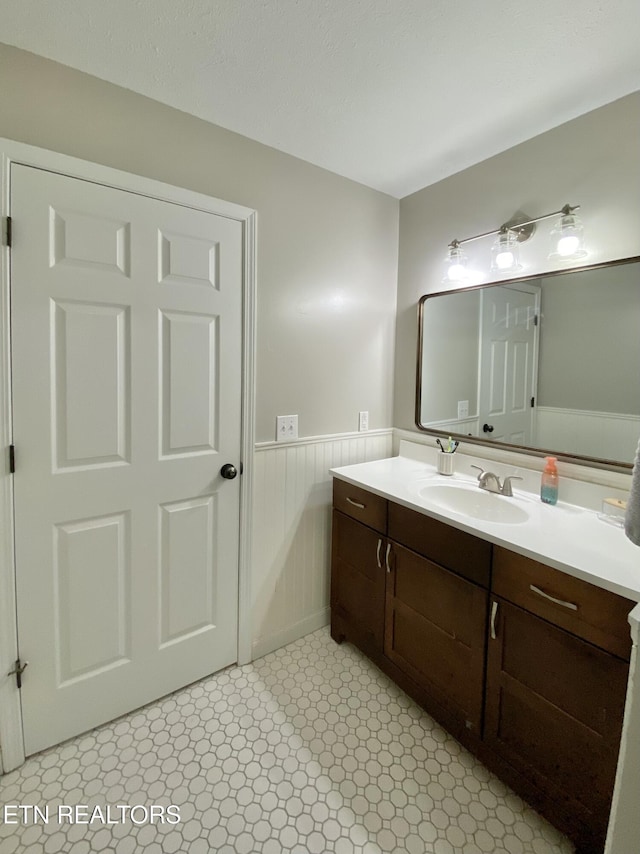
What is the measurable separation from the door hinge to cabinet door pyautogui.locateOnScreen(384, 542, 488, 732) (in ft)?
4.32

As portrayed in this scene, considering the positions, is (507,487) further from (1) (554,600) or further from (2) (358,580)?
(2) (358,580)

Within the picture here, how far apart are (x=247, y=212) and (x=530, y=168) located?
3.83ft

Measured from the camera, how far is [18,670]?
1.29m

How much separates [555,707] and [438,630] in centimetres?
40

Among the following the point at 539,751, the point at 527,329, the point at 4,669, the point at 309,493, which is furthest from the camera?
the point at 309,493

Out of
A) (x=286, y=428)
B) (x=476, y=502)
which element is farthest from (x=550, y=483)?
(x=286, y=428)

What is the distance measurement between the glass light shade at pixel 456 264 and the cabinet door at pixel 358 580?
123 cm

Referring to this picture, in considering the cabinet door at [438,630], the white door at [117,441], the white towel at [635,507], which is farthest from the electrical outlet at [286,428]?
the white towel at [635,507]

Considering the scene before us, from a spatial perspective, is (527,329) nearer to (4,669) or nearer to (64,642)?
(64,642)

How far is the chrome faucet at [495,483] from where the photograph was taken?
5.19 ft

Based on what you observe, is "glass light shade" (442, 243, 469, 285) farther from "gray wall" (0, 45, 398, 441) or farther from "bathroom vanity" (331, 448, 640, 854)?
"bathroom vanity" (331, 448, 640, 854)

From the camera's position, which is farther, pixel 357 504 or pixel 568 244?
pixel 357 504

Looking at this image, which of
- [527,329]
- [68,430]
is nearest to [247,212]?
[68,430]

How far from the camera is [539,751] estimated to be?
3.69 feet
